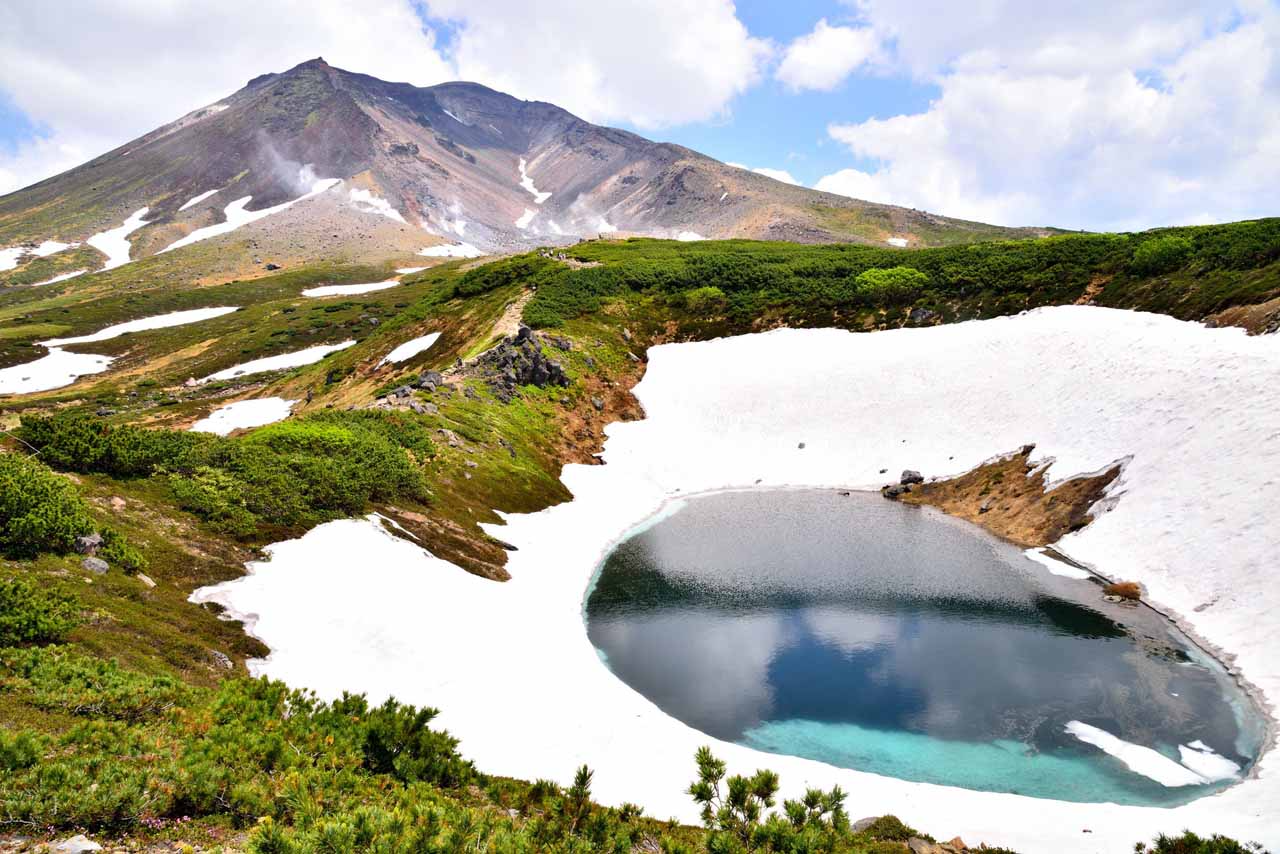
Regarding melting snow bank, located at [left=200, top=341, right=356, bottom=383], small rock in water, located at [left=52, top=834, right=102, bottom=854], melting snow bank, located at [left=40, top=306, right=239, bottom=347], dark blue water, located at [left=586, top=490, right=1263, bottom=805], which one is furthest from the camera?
melting snow bank, located at [left=40, top=306, right=239, bottom=347]

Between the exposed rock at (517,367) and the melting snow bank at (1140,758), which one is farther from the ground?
the exposed rock at (517,367)

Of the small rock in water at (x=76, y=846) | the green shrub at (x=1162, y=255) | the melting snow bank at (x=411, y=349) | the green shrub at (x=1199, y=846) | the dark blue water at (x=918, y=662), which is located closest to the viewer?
the small rock in water at (x=76, y=846)

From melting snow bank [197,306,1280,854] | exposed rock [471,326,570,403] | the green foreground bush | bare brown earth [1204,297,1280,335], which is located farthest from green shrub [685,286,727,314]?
the green foreground bush

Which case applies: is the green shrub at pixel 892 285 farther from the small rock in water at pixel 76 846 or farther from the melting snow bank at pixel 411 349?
the small rock in water at pixel 76 846

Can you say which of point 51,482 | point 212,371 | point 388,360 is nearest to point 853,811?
point 51,482

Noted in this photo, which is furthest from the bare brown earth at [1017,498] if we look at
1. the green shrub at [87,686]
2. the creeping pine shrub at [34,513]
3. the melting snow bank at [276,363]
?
the melting snow bank at [276,363]

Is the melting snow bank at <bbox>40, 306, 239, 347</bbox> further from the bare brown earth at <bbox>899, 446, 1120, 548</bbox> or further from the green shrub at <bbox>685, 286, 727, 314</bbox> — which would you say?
the bare brown earth at <bbox>899, 446, 1120, 548</bbox>
